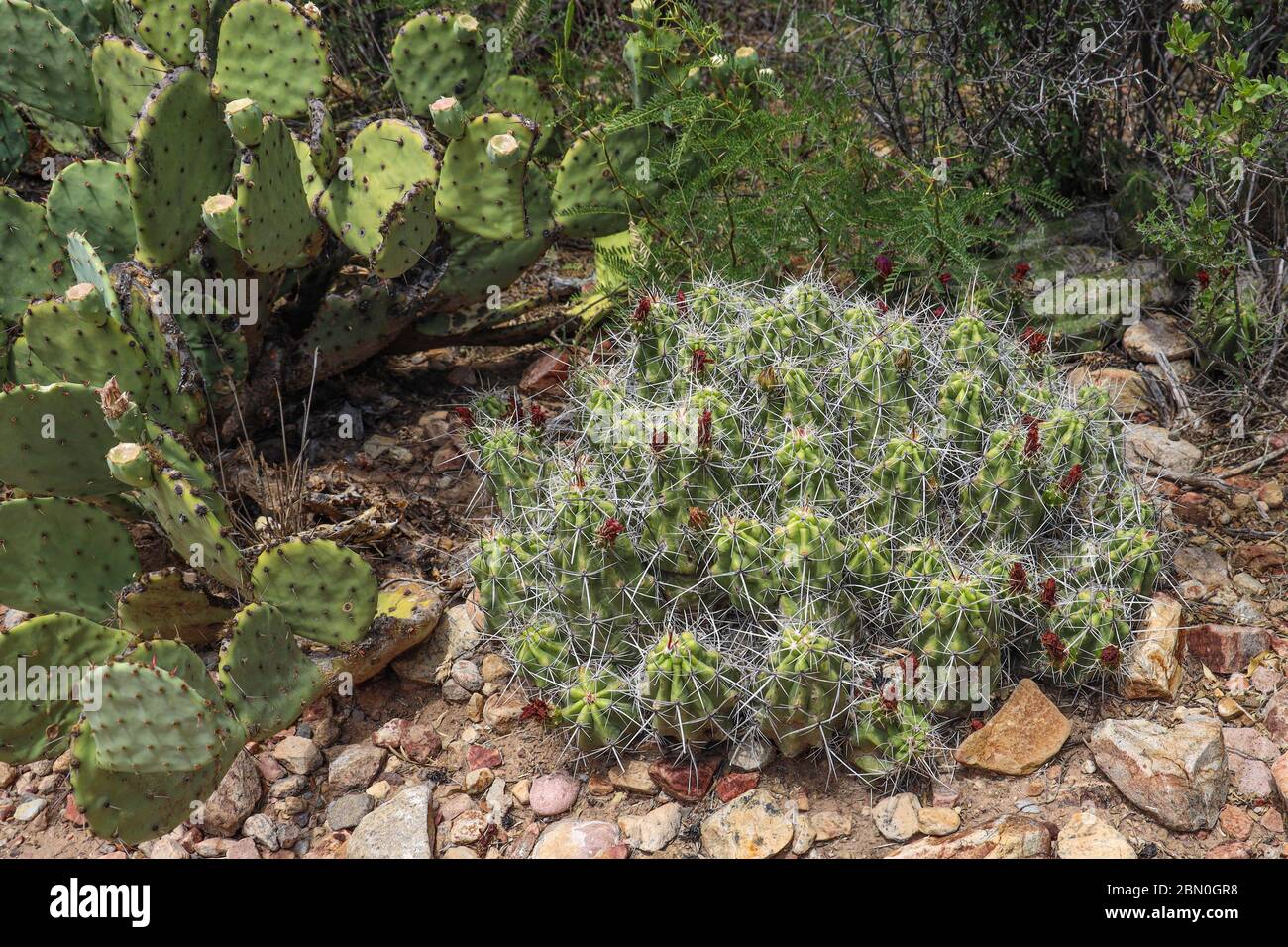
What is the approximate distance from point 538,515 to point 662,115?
4.89 feet

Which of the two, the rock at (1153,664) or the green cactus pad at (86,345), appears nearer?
the rock at (1153,664)

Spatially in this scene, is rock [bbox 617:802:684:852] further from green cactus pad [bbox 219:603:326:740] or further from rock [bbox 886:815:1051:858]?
green cactus pad [bbox 219:603:326:740]

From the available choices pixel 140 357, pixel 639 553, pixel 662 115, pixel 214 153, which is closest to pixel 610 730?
pixel 639 553

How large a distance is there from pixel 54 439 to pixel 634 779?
1968 millimetres

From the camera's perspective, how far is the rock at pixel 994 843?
258 centimetres

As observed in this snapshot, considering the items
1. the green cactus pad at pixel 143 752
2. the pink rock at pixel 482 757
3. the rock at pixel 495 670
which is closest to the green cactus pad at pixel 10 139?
the green cactus pad at pixel 143 752

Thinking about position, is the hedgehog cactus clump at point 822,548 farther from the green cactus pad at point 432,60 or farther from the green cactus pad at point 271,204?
the green cactus pad at point 432,60

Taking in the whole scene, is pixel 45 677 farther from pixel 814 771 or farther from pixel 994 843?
pixel 994 843

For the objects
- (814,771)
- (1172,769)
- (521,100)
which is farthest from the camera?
(521,100)

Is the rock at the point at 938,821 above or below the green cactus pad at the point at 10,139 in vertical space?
below

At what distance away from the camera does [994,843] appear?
2.60m

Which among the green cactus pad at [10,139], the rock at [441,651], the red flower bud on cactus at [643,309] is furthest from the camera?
the green cactus pad at [10,139]

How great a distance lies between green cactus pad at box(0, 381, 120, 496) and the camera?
3.03 m

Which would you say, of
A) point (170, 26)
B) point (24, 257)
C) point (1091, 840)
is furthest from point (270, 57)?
point (1091, 840)
